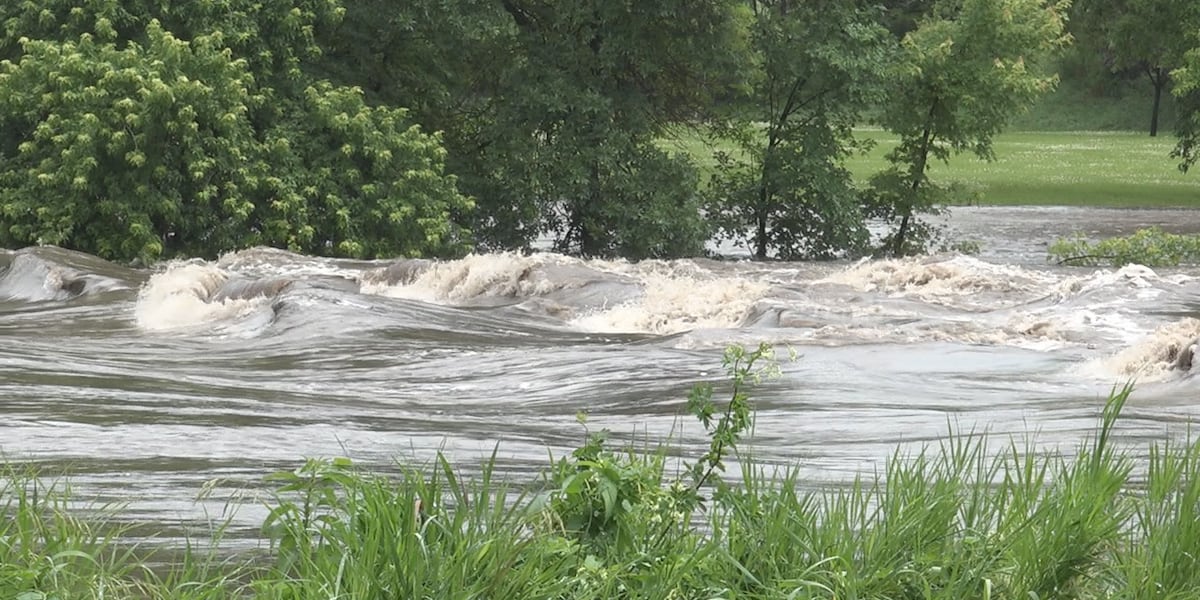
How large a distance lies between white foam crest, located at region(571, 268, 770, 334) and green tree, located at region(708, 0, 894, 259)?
6.96m

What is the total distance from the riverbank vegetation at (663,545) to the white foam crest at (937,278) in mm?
9945

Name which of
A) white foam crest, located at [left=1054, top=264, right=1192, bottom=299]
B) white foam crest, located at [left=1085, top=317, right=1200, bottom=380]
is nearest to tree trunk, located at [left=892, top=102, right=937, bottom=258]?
white foam crest, located at [left=1054, top=264, right=1192, bottom=299]

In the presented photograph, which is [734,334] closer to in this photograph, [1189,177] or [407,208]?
[407,208]

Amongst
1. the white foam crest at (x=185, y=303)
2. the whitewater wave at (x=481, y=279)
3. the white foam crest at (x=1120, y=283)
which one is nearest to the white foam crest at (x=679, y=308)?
the whitewater wave at (x=481, y=279)

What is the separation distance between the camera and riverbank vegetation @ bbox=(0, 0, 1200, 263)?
17.4 m

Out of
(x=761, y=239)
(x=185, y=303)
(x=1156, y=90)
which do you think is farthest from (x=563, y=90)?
(x=1156, y=90)

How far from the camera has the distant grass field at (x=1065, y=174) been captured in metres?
33.2

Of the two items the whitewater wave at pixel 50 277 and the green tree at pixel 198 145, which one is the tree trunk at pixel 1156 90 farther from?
the whitewater wave at pixel 50 277

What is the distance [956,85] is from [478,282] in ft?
34.6

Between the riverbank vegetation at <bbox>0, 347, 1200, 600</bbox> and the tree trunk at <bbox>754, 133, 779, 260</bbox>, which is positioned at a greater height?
the tree trunk at <bbox>754, 133, 779, 260</bbox>

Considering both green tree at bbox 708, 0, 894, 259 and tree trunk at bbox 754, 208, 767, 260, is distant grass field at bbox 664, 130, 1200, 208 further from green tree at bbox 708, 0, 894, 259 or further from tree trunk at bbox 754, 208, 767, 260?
tree trunk at bbox 754, 208, 767, 260

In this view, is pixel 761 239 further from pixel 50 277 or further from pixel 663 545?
pixel 663 545

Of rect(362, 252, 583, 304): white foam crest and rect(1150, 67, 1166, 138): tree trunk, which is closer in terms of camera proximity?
rect(362, 252, 583, 304): white foam crest

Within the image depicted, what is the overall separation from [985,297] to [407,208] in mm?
6864
